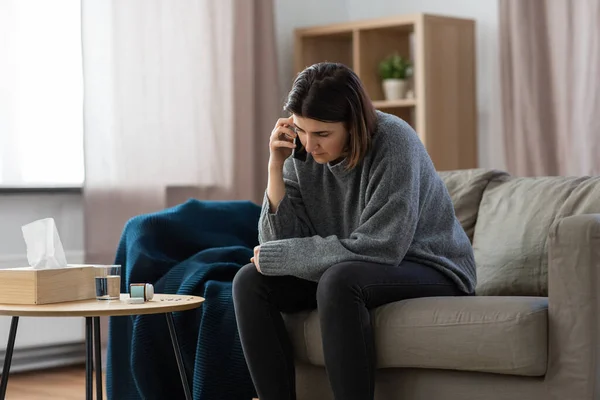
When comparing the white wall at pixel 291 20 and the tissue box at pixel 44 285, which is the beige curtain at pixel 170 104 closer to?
the white wall at pixel 291 20

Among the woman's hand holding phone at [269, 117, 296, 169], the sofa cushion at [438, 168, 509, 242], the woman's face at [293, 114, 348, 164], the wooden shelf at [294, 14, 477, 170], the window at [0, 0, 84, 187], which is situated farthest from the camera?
the wooden shelf at [294, 14, 477, 170]

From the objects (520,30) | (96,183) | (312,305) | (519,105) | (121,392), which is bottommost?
(121,392)

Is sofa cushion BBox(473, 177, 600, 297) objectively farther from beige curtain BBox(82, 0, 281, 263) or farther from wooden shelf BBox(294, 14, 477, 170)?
beige curtain BBox(82, 0, 281, 263)

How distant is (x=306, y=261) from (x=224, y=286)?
0.48 m

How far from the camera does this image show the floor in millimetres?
3318

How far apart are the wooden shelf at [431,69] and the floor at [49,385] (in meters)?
1.68

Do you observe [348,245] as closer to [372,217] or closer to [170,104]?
[372,217]

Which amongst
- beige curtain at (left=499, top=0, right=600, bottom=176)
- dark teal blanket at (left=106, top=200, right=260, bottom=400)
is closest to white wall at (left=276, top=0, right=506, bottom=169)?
beige curtain at (left=499, top=0, right=600, bottom=176)

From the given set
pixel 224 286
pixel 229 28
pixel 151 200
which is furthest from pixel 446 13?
pixel 224 286

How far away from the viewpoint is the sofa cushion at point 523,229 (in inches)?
104

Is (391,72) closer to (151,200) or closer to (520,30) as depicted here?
(520,30)

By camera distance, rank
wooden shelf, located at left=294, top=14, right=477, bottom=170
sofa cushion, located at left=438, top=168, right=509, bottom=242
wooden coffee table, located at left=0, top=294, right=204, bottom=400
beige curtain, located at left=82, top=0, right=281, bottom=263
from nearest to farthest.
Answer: wooden coffee table, located at left=0, top=294, right=204, bottom=400
sofa cushion, located at left=438, top=168, right=509, bottom=242
beige curtain, located at left=82, top=0, right=281, bottom=263
wooden shelf, located at left=294, top=14, right=477, bottom=170

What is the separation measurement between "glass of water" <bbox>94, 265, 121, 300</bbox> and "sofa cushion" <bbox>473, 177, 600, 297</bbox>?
1.00 meters

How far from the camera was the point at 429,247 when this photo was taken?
240cm
